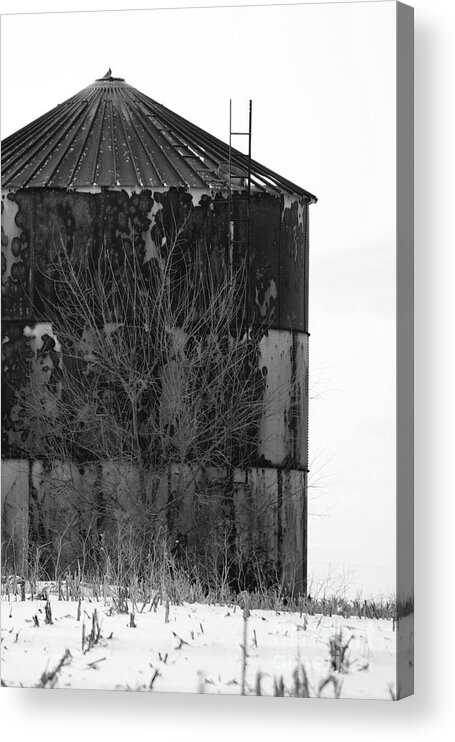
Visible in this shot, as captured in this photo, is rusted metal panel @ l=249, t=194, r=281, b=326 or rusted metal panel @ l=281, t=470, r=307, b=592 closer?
rusted metal panel @ l=281, t=470, r=307, b=592

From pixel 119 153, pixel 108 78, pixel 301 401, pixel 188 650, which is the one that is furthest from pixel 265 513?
pixel 108 78

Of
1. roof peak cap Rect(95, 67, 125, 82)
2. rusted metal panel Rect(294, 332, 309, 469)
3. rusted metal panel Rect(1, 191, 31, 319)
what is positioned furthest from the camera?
rusted metal panel Rect(1, 191, 31, 319)

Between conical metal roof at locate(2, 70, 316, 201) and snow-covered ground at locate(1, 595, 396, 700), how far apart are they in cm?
359

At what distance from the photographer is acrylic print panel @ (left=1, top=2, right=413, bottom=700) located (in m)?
10.3

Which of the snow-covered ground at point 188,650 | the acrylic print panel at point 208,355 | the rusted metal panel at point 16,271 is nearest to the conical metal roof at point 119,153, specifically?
the acrylic print panel at point 208,355

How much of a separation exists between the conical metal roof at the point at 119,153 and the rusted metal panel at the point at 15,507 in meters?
2.38

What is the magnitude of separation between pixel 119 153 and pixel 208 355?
1.96 metres

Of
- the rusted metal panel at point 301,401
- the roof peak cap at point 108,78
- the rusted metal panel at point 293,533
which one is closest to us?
the roof peak cap at point 108,78

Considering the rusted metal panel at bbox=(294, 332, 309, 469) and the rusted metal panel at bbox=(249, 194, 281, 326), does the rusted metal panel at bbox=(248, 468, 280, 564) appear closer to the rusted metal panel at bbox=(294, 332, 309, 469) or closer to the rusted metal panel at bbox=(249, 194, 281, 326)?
the rusted metal panel at bbox=(294, 332, 309, 469)

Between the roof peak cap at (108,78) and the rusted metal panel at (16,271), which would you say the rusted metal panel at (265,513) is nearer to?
the rusted metal panel at (16,271)

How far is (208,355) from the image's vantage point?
38.9ft

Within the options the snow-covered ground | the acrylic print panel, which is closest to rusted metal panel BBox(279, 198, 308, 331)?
the acrylic print panel

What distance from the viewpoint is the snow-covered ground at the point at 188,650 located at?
1012 cm

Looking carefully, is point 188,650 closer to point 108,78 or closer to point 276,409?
point 276,409
